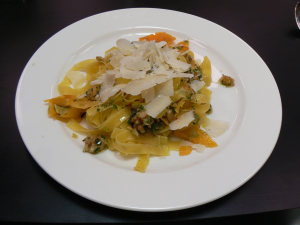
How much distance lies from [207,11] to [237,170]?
345 centimetres

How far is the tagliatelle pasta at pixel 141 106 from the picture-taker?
7.07 ft

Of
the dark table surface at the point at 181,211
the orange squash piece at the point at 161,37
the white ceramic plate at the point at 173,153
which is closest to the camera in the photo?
the white ceramic plate at the point at 173,153

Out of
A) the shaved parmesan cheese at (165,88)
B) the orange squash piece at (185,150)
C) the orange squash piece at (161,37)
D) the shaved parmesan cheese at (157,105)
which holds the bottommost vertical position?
the orange squash piece at (185,150)

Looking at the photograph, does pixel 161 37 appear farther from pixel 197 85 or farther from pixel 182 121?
pixel 182 121

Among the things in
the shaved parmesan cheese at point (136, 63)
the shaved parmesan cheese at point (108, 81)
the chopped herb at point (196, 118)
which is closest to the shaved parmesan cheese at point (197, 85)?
the chopped herb at point (196, 118)

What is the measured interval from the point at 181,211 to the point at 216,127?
980 millimetres

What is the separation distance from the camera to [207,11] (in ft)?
13.8

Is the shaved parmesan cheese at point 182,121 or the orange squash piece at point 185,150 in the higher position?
the shaved parmesan cheese at point 182,121

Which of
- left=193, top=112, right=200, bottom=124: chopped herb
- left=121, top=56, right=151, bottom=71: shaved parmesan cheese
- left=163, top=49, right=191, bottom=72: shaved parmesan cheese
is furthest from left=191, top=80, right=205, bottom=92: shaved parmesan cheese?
left=121, top=56, right=151, bottom=71: shaved parmesan cheese

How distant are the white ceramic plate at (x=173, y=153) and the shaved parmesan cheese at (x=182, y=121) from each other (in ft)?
0.91

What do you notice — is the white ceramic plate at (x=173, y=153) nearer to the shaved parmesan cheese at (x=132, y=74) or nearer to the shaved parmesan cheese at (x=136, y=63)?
the shaved parmesan cheese at (x=132, y=74)

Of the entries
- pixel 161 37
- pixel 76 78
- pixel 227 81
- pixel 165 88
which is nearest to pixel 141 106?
pixel 165 88

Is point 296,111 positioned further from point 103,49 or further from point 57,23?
point 57,23

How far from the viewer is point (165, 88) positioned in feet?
7.28
